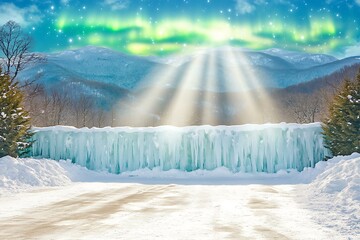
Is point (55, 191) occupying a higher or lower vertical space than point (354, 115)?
lower

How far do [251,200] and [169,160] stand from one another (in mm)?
12046

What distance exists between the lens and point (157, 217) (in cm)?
834

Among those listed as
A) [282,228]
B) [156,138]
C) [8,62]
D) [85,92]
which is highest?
[85,92]

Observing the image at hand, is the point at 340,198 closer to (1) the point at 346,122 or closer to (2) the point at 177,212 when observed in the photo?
(2) the point at 177,212

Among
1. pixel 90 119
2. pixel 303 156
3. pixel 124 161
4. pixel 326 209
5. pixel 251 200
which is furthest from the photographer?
pixel 90 119

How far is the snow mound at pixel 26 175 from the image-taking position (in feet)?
44.6

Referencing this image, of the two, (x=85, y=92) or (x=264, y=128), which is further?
(x=85, y=92)

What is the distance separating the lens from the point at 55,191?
13.3m

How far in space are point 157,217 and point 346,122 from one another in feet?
43.1

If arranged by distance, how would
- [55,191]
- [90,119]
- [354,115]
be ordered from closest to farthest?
[55,191], [354,115], [90,119]

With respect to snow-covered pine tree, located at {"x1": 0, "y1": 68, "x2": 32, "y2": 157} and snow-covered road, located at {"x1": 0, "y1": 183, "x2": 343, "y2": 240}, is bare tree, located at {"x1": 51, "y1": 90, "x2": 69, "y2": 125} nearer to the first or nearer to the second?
snow-covered pine tree, located at {"x1": 0, "y1": 68, "x2": 32, "y2": 157}

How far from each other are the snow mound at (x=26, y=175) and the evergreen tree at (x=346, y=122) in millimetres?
12098

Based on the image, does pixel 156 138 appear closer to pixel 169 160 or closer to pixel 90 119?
pixel 169 160

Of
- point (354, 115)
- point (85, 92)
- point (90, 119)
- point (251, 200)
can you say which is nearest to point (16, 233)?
point (251, 200)
